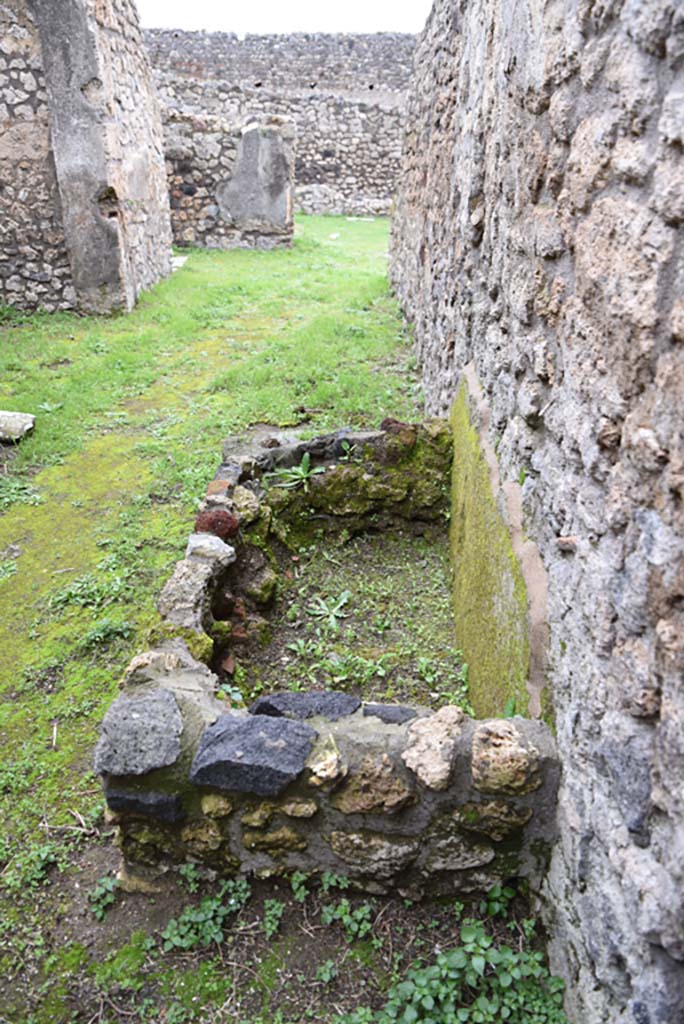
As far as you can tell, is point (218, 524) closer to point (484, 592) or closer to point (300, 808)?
point (484, 592)

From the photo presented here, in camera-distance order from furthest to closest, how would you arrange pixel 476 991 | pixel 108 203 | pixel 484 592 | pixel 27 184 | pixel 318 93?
pixel 318 93 < pixel 108 203 < pixel 27 184 < pixel 484 592 < pixel 476 991

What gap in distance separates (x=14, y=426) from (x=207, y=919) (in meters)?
3.85

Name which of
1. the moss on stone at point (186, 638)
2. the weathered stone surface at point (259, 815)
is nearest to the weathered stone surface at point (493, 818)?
the weathered stone surface at point (259, 815)

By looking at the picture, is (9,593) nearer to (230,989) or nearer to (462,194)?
(230,989)

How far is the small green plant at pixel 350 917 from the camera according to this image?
1872 mm

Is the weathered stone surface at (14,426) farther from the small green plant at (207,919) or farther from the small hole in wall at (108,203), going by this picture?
the small green plant at (207,919)

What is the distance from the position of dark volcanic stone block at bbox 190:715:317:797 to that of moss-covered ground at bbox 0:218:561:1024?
1.10 ft

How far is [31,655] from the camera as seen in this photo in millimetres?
3021

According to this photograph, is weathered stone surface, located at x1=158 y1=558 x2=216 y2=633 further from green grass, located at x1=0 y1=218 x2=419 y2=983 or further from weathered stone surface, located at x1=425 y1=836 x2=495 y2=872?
weathered stone surface, located at x1=425 y1=836 x2=495 y2=872

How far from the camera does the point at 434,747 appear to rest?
181 cm

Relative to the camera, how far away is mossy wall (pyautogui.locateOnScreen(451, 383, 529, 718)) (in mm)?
2104

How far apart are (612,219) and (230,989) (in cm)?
194

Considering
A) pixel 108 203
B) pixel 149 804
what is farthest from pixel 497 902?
pixel 108 203

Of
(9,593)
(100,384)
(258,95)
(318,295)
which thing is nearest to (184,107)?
(258,95)
